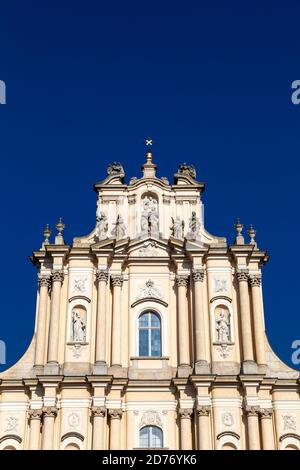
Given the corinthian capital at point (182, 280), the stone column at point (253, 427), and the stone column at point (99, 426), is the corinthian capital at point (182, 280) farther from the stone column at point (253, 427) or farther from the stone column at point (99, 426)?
the stone column at point (99, 426)

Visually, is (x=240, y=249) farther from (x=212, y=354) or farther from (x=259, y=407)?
(x=259, y=407)

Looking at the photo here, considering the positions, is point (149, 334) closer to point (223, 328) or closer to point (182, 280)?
point (182, 280)

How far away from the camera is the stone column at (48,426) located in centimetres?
2586

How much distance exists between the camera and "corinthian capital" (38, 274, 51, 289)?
95.7ft

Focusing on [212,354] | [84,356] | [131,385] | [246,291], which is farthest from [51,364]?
[246,291]

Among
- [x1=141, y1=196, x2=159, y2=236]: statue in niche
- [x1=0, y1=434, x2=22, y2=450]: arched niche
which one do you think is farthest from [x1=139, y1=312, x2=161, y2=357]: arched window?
[x1=0, y1=434, x2=22, y2=450]: arched niche

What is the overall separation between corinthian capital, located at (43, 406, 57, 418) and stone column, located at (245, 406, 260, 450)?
656cm

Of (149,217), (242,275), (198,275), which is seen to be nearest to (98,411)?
(198,275)

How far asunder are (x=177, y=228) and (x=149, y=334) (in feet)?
14.9

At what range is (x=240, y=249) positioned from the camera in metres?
29.5

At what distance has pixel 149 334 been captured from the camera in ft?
93.0

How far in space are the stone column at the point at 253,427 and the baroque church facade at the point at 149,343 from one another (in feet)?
0.11

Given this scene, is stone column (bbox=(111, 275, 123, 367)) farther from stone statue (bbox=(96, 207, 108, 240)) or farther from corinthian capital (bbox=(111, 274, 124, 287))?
stone statue (bbox=(96, 207, 108, 240))

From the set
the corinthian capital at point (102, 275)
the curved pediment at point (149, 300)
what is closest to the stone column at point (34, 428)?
the curved pediment at point (149, 300)
